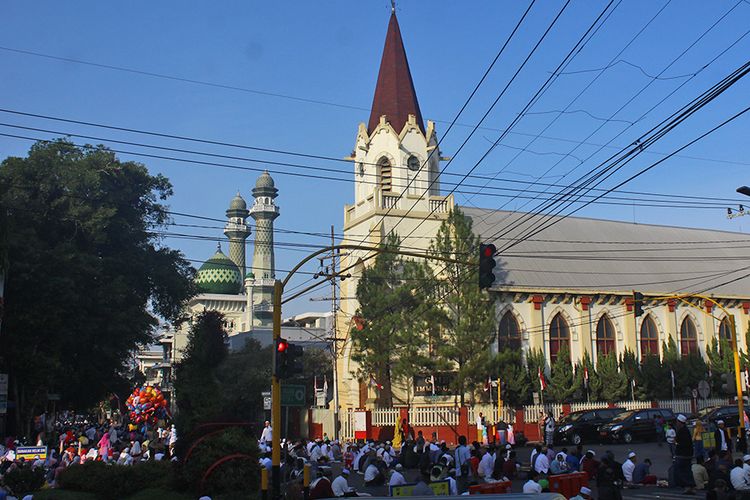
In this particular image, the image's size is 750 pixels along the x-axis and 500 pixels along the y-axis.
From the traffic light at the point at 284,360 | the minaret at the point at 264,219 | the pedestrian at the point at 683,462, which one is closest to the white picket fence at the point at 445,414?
the pedestrian at the point at 683,462

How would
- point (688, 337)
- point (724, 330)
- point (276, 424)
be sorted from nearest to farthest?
point (276, 424)
point (688, 337)
point (724, 330)

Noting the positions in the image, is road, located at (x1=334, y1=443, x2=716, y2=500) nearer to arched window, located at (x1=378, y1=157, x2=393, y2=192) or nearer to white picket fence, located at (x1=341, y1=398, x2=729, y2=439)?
white picket fence, located at (x1=341, y1=398, x2=729, y2=439)

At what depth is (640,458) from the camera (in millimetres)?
29984

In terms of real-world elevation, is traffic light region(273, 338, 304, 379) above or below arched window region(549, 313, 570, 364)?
below

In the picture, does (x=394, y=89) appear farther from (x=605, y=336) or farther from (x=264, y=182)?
(x=264, y=182)

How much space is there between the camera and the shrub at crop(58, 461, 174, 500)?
68.7 feet

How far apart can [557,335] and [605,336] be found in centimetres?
369

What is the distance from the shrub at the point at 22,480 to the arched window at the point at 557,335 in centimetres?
3365

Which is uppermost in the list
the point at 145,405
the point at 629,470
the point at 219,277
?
the point at 219,277

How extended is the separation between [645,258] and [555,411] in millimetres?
17022

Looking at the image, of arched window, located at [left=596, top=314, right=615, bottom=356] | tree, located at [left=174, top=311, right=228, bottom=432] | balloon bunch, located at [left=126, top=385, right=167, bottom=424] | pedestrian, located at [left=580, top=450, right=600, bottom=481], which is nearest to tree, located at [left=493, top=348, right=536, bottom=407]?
arched window, located at [left=596, top=314, right=615, bottom=356]

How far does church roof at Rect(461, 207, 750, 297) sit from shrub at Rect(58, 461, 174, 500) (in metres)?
29.3

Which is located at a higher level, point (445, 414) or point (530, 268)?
point (530, 268)

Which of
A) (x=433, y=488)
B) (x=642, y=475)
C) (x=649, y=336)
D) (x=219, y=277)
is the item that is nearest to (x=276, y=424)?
(x=433, y=488)
